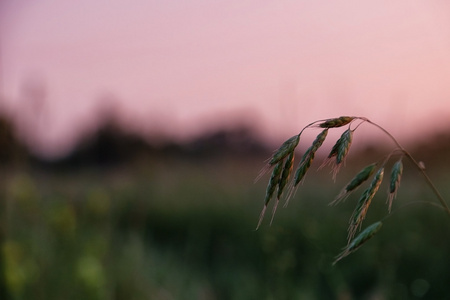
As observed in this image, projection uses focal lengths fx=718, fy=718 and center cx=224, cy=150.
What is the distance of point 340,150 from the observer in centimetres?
110

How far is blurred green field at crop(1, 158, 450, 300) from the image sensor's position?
3.24 metres

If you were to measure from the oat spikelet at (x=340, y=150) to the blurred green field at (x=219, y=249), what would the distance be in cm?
131

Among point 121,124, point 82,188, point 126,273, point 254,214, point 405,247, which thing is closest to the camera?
point 126,273

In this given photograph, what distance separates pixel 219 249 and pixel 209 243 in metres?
0.25

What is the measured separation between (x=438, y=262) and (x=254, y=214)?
2.40 m

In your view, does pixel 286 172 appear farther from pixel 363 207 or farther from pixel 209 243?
pixel 209 243

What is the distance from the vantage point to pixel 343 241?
4398 millimetres

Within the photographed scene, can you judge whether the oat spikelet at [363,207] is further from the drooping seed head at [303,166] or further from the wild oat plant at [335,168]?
the drooping seed head at [303,166]

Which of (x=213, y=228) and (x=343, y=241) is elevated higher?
(x=343, y=241)

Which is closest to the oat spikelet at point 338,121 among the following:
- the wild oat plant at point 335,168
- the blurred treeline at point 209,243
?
the wild oat plant at point 335,168

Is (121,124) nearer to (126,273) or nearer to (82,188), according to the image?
(82,188)

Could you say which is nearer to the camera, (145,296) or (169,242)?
(145,296)

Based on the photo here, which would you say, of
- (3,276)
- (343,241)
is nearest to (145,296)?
(3,276)

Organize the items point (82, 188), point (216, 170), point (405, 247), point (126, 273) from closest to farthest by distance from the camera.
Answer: point (126, 273) < point (405, 247) < point (82, 188) < point (216, 170)
